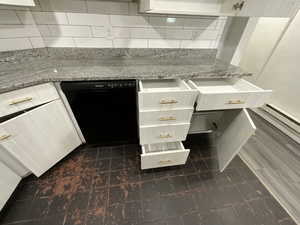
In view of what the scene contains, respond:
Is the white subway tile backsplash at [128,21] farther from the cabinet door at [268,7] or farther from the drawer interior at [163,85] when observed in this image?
the cabinet door at [268,7]

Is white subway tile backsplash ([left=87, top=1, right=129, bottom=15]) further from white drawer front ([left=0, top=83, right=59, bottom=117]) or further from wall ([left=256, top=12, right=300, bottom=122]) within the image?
wall ([left=256, top=12, right=300, bottom=122])

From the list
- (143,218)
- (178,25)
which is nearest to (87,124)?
(143,218)

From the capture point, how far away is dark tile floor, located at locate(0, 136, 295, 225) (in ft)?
3.34

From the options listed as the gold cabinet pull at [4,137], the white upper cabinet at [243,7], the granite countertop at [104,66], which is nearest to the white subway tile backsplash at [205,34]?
the granite countertop at [104,66]

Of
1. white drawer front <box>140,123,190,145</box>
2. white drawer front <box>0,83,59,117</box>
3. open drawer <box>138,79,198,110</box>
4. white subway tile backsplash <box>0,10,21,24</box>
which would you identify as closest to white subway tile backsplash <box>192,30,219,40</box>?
open drawer <box>138,79,198,110</box>

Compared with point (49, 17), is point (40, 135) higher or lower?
lower

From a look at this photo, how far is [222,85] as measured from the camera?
50.5 inches

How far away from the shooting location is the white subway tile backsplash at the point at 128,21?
1.24 metres

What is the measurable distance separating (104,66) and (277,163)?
211 cm

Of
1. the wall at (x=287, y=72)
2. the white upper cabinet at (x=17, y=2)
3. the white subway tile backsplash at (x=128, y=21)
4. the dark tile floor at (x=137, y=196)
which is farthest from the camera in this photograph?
the wall at (x=287, y=72)

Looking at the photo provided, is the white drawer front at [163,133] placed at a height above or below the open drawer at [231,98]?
below

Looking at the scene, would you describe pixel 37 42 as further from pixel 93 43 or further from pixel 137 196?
pixel 137 196

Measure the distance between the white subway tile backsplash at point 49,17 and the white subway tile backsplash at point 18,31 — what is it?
3.2 inches

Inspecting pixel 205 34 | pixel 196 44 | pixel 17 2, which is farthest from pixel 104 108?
pixel 205 34
